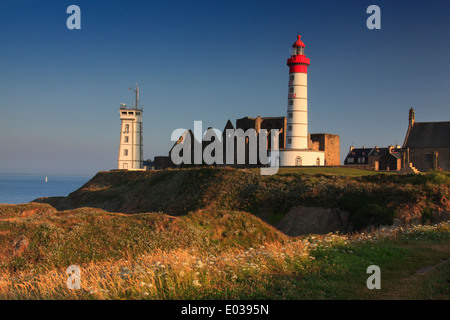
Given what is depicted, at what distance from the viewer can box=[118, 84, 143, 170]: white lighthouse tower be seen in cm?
7988

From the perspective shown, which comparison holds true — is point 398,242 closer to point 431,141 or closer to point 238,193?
point 238,193

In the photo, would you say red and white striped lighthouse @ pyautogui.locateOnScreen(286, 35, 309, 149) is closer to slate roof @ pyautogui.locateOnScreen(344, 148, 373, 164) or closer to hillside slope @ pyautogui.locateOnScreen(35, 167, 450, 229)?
hillside slope @ pyautogui.locateOnScreen(35, 167, 450, 229)

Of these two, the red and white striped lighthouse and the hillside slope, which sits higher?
the red and white striped lighthouse

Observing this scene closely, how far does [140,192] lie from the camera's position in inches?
2085

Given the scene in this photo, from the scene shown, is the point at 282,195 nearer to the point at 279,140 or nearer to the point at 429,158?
the point at 429,158

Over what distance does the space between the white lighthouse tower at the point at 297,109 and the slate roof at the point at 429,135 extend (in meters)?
14.7

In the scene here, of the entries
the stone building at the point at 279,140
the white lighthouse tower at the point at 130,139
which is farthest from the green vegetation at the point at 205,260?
the white lighthouse tower at the point at 130,139

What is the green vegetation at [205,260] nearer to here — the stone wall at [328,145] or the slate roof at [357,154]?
the stone wall at [328,145]

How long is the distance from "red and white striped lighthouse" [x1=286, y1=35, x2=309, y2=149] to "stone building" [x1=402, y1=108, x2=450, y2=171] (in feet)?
48.5

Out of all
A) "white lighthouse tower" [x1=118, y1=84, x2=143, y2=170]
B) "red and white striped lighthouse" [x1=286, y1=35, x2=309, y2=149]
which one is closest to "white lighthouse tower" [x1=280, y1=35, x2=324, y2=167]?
"red and white striped lighthouse" [x1=286, y1=35, x2=309, y2=149]

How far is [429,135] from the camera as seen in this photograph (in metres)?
54.9

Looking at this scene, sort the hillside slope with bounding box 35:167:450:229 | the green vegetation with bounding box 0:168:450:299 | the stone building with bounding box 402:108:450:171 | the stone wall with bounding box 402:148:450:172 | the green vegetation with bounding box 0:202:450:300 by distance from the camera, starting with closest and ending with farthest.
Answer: the green vegetation with bounding box 0:202:450:300 < the green vegetation with bounding box 0:168:450:299 < the hillside slope with bounding box 35:167:450:229 < the stone wall with bounding box 402:148:450:172 < the stone building with bounding box 402:108:450:171
